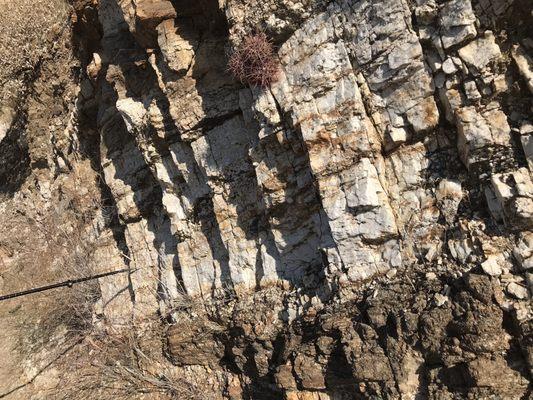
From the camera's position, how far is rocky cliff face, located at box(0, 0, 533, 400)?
4691mm

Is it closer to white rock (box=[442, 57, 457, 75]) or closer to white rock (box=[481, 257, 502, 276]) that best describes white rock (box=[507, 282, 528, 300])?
white rock (box=[481, 257, 502, 276])

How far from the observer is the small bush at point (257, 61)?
19.8 feet

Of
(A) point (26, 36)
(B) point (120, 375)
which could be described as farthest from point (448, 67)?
(A) point (26, 36)

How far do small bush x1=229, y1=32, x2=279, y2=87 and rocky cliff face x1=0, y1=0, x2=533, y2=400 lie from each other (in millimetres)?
135

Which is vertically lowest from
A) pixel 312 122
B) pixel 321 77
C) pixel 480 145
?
pixel 480 145

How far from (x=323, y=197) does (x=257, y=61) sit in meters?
2.09

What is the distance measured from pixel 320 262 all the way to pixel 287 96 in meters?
2.33

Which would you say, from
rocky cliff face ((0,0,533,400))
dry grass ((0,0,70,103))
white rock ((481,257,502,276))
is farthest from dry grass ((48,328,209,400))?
dry grass ((0,0,70,103))

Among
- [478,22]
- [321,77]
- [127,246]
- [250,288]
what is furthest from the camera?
[127,246]

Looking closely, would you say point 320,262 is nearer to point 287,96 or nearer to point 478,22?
point 287,96

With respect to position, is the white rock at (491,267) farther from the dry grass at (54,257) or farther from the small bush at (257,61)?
the dry grass at (54,257)

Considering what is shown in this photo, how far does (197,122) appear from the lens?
725cm

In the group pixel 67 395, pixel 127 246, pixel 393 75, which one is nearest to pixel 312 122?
pixel 393 75

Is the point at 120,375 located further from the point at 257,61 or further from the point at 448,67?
the point at 448,67
